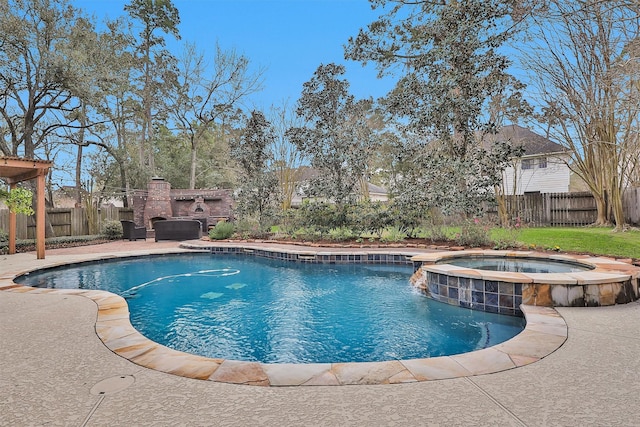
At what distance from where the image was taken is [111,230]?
13992 mm

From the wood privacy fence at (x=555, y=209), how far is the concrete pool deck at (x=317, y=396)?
12.6 metres

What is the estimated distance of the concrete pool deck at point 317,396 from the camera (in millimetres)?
1623

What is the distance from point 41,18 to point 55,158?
6721 mm

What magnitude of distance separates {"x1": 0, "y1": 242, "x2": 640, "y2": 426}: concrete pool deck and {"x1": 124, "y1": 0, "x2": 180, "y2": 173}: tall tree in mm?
19068

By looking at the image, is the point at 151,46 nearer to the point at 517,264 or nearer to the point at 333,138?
the point at 333,138

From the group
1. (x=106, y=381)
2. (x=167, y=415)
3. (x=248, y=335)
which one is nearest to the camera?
(x=167, y=415)

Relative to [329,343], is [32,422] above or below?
above

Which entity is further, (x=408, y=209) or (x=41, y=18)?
(x=41, y=18)

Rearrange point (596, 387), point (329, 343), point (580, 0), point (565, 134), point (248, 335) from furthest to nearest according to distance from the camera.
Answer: point (565, 134) → point (580, 0) → point (248, 335) → point (329, 343) → point (596, 387)

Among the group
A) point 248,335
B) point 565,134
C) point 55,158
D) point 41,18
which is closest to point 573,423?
point 248,335

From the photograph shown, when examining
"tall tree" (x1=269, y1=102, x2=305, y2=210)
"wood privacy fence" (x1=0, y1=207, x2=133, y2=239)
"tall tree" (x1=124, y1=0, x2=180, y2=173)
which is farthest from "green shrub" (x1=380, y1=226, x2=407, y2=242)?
"tall tree" (x1=124, y1=0, x2=180, y2=173)

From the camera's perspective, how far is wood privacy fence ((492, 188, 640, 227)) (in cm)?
1364

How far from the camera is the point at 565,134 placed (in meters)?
11.1

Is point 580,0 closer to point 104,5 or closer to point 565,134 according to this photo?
point 565,134
